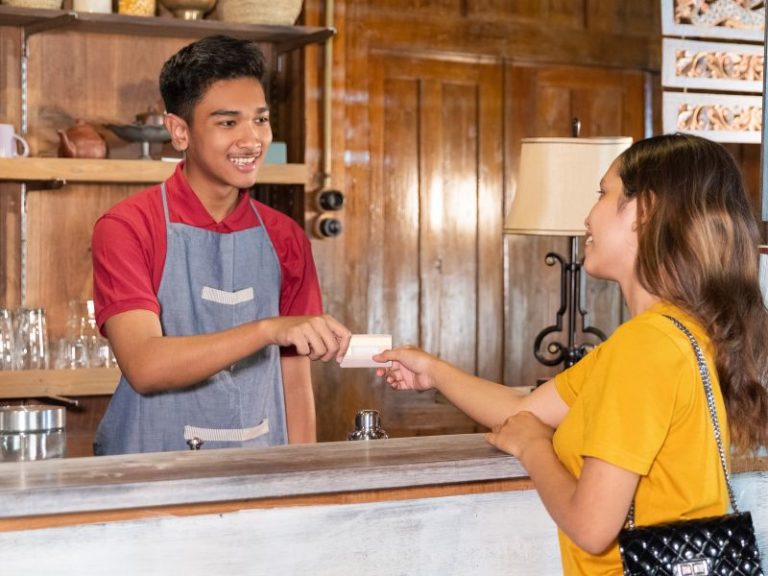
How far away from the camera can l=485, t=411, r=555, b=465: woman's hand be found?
5.44ft

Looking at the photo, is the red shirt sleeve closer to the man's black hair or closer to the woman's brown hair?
the man's black hair

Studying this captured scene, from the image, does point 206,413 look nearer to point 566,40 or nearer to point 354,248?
point 354,248

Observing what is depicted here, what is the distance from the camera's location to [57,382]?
3844 millimetres

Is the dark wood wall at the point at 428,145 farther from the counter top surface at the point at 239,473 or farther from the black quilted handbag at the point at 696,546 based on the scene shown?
the black quilted handbag at the point at 696,546

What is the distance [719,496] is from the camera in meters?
1.50

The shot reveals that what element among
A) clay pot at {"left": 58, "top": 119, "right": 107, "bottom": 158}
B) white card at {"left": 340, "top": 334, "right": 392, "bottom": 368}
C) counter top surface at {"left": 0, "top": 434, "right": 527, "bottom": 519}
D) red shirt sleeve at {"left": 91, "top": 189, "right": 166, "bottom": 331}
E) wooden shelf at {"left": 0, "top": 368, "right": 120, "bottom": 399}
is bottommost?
wooden shelf at {"left": 0, "top": 368, "right": 120, "bottom": 399}

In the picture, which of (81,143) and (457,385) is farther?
(81,143)

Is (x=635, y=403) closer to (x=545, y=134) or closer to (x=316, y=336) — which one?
(x=316, y=336)

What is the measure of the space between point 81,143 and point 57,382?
0.78 metres

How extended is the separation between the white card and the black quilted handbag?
0.62m

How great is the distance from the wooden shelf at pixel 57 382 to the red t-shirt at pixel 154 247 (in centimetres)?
137

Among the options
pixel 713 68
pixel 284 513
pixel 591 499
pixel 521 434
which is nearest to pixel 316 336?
pixel 284 513

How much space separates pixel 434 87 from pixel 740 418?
10.6 ft

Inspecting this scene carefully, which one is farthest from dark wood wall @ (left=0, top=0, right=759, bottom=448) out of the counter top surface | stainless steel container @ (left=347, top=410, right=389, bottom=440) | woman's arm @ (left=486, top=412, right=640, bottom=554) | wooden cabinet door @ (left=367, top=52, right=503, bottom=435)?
woman's arm @ (left=486, top=412, right=640, bottom=554)
